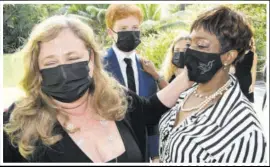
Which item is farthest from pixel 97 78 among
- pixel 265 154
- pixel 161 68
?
pixel 161 68

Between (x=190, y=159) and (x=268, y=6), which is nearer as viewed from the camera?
(x=190, y=159)

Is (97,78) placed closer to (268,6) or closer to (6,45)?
(6,45)

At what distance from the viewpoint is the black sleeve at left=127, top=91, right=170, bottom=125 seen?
1.40 meters

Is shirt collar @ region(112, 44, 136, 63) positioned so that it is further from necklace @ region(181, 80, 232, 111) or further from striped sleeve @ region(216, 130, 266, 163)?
striped sleeve @ region(216, 130, 266, 163)

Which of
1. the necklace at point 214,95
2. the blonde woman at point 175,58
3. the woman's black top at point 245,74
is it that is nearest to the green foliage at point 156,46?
the blonde woman at point 175,58

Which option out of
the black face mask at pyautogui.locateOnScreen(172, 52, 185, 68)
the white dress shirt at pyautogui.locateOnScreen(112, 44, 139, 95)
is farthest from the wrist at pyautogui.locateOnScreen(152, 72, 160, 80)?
the black face mask at pyautogui.locateOnScreen(172, 52, 185, 68)

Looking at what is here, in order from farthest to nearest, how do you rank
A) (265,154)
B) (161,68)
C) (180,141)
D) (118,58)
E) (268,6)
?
(161,68), (118,58), (268,6), (180,141), (265,154)

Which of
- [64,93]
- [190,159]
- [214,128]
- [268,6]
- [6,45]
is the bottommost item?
[190,159]

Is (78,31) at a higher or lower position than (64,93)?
higher

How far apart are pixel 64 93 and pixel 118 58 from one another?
66cm

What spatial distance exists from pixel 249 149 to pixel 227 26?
0.42 metres

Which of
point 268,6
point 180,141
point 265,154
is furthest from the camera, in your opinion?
point 268,6

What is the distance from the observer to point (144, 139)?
138cm

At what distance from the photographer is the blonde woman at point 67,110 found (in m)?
1.16
